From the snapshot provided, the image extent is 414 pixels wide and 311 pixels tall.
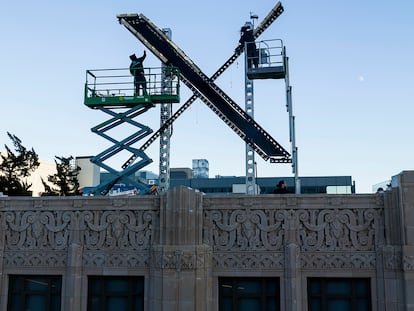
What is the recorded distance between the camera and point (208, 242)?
12.7 metres

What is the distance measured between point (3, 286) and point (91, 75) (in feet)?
39.5

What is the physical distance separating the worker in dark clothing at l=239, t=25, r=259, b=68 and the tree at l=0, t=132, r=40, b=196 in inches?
582

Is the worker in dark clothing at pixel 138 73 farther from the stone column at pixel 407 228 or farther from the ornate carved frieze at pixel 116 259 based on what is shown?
the stone column at pixel 407 228

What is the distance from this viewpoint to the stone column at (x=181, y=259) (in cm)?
1216

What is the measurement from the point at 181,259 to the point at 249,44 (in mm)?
18579

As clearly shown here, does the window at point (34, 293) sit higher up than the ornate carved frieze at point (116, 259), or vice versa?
the ornate carved frieze at point (116, 259)

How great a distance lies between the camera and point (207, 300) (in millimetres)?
12328

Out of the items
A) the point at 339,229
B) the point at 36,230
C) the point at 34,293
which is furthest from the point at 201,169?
the point at 339,229

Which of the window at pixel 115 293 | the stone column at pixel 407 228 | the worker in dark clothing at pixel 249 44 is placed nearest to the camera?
the stone column at pixel 407 228

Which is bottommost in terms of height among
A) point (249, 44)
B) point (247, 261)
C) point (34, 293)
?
point (34, 293)

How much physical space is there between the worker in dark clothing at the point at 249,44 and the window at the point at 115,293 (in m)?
17.4

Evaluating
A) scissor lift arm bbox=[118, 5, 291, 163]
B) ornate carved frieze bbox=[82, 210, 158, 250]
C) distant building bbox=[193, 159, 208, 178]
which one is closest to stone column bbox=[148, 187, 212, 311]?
ornate carved frieze bbox=[82, 210, 158, 250]

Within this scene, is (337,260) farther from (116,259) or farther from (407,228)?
(116,259)

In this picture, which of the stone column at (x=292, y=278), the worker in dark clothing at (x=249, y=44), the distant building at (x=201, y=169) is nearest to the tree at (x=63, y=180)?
the worker in dark clothing at (x=249, y=44)
